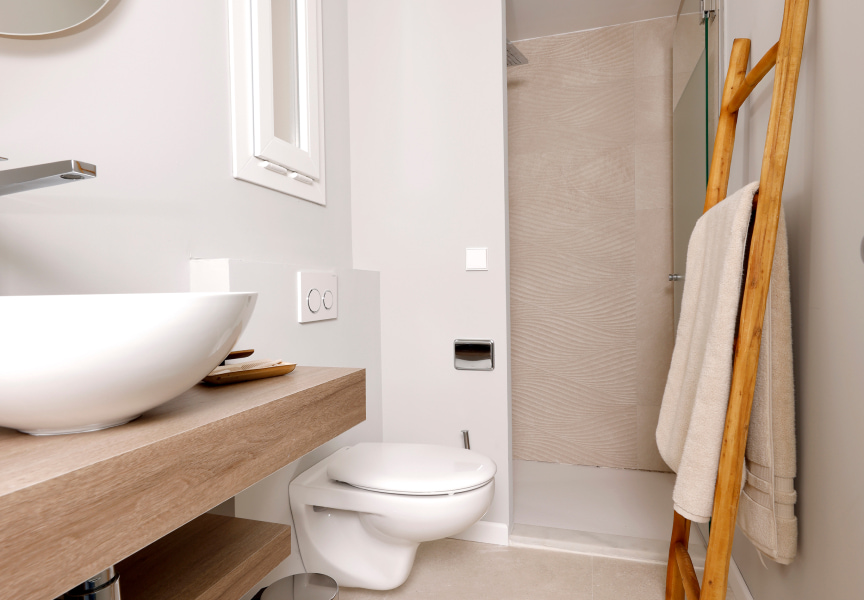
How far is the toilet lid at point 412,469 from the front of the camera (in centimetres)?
125

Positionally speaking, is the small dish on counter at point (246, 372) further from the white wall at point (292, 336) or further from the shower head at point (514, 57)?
the shower head at point (514, 57)

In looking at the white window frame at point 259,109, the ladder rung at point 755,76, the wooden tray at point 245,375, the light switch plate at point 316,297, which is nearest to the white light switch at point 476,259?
the light switch plate at point 316,297

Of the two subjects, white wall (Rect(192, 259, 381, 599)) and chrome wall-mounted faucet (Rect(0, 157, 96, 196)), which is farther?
white wall (Rect(192, 259, 381, 599))

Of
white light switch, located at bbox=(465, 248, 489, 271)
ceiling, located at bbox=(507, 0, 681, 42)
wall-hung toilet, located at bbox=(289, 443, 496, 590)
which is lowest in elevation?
wall-hung toilet, located at bbox=(289, 443, 496, 590)

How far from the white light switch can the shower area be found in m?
0.84

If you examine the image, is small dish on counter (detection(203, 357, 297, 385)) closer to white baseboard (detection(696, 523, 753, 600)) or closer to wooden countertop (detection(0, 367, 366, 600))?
wooden countertop (detection(0, 367, 366, 600))

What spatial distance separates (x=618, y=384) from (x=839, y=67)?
71.3 inches

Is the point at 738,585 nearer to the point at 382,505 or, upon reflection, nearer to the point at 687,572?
the point at 687,572

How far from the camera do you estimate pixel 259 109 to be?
133 cm

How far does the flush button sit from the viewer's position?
1479 millimetres

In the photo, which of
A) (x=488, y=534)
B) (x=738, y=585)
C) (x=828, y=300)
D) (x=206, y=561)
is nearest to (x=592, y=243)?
(x=488, y=534)

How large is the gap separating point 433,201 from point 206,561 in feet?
4.38

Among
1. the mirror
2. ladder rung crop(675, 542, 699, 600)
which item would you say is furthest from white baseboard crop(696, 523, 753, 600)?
the mirror

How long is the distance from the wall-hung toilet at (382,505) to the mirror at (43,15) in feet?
3.58
